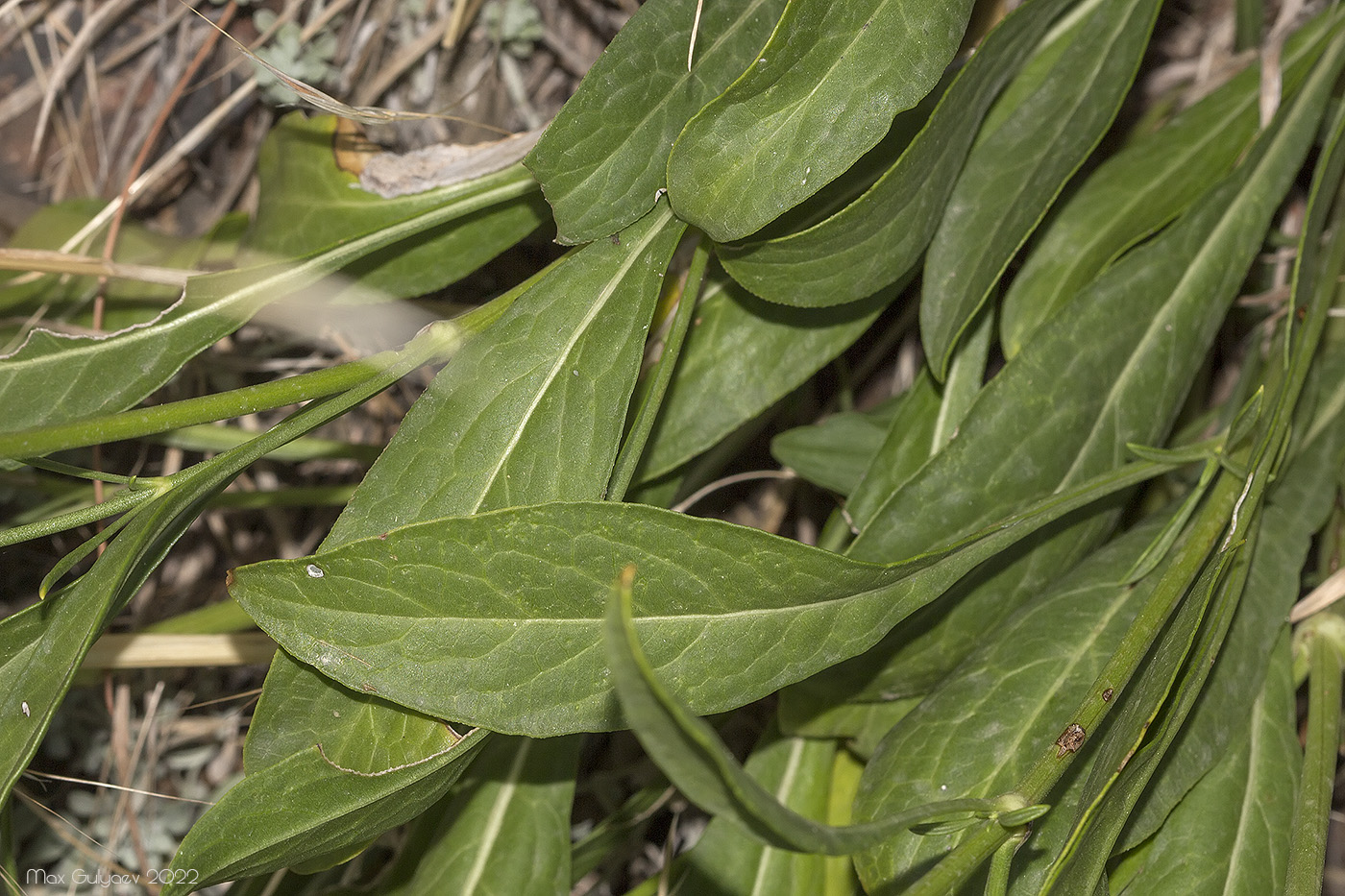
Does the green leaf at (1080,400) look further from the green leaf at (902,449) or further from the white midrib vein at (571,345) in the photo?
A: the white midrib vein at (571,345)

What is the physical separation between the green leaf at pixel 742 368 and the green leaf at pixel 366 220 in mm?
222

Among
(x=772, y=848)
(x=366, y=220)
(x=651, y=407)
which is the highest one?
(x=366, y=220)

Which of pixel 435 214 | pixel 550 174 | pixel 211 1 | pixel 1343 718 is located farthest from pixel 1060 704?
pixel 211 1

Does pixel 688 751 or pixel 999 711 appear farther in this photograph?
pixel 999 711

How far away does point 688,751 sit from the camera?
414 mm

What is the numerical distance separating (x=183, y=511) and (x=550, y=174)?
38 centimetres

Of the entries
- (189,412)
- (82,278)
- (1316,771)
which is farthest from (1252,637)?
(82,278)

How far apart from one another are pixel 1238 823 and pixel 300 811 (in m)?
0.76

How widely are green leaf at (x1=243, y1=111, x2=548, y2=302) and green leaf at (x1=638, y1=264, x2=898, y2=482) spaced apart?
22 cm

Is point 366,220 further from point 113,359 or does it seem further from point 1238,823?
point 1238,823

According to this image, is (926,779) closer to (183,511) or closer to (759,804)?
(759,804)

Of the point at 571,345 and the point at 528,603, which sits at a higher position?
the point at 571,345

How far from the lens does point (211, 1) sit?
1.21m

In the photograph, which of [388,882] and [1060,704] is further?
[388,882]
